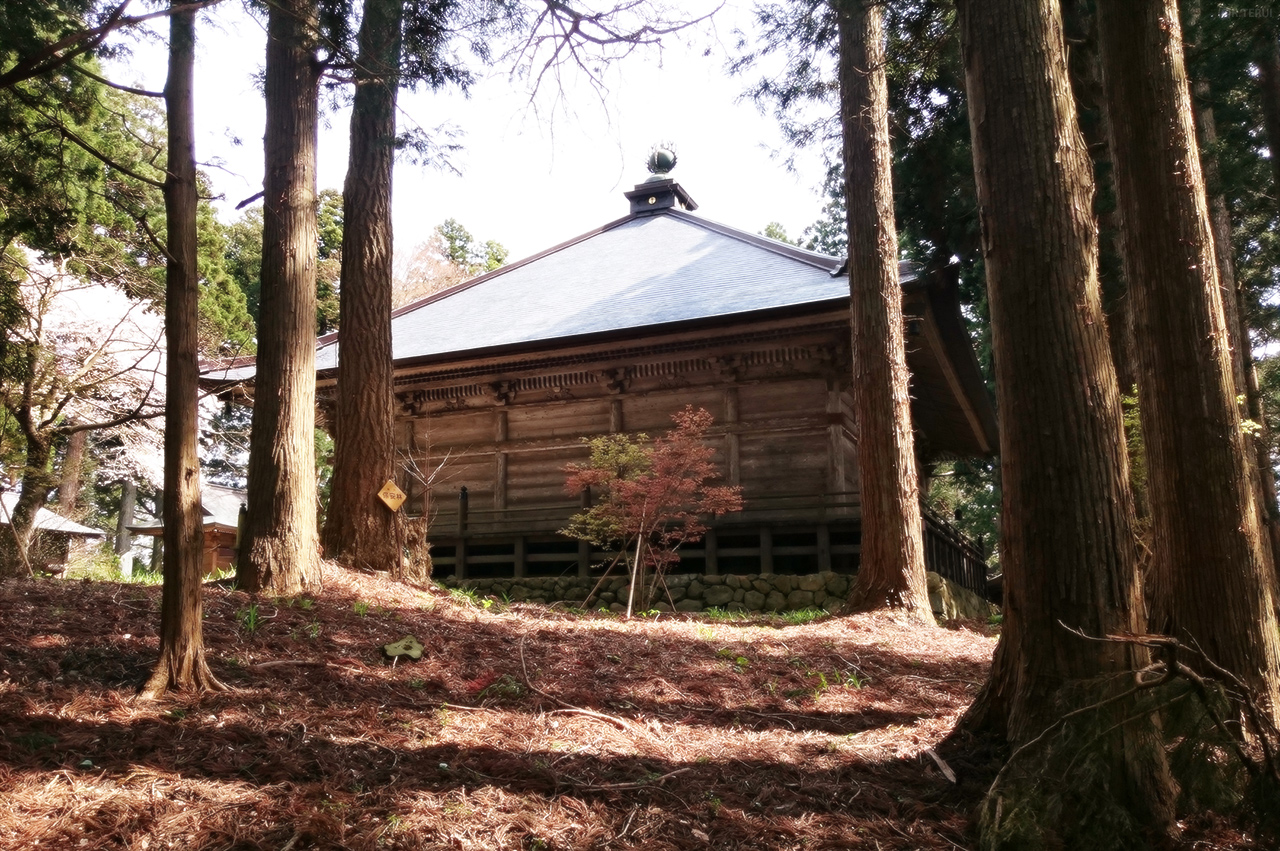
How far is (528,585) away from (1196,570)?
429 inches

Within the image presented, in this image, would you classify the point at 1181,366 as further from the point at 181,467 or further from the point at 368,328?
the point at 368,328

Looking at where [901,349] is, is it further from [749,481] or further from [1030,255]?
[1030,255]

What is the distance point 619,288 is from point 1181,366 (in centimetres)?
1226

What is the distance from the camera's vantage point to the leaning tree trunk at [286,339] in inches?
272

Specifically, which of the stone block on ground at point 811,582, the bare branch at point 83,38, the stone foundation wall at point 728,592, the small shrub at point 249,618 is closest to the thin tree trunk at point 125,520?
the stone foundation wall at point 728,592

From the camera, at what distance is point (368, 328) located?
8.91 metres

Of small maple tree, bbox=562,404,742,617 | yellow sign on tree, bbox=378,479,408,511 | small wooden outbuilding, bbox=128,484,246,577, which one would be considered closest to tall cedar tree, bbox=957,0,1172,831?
yellow sign on tree, bbox=378,479,408,511

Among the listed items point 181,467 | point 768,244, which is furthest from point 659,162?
point 181,467

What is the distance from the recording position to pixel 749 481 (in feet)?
43.4

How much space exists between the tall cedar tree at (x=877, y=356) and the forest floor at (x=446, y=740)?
258cm

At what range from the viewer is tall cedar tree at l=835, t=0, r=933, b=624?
903 cm

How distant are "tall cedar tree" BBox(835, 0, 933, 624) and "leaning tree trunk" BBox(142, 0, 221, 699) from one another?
6412 millimetres

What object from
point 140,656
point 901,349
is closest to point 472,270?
point 901,349

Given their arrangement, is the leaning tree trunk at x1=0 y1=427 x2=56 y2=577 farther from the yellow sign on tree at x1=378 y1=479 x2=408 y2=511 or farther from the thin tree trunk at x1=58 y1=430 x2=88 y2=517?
the thin tree trunk at x1=58 y1=430 x2=88 y2=517
